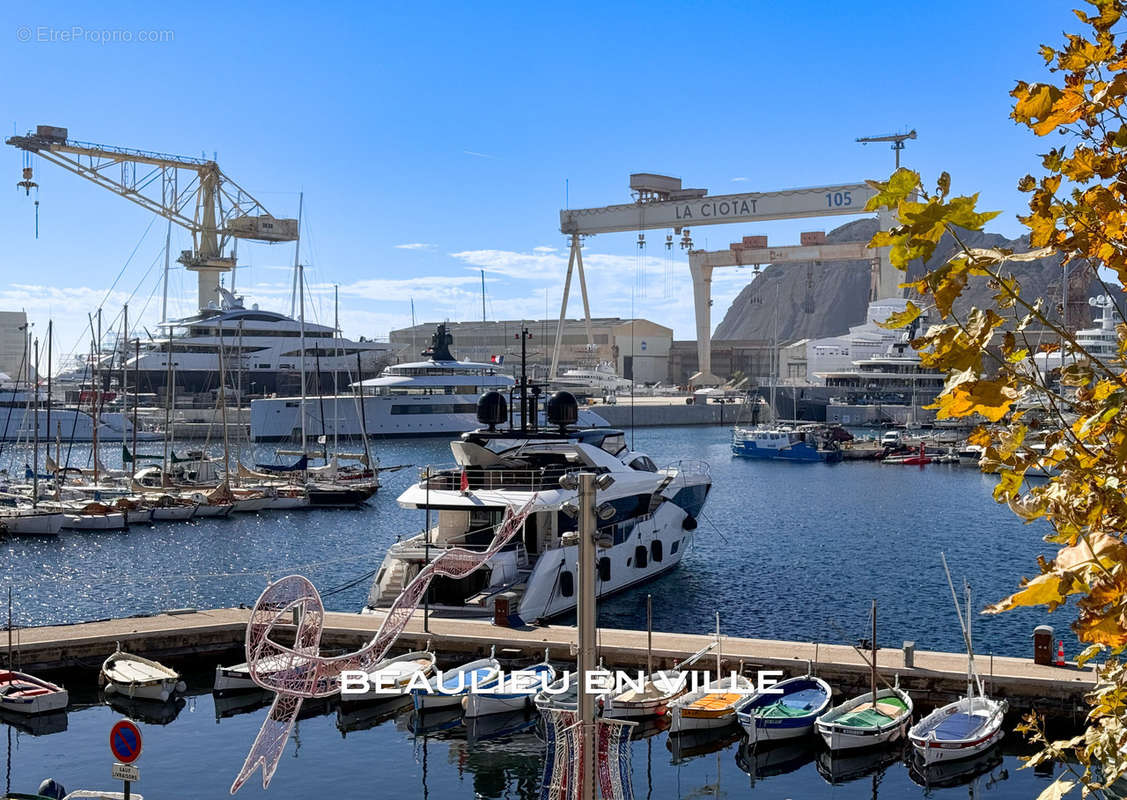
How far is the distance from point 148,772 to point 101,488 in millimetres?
37379

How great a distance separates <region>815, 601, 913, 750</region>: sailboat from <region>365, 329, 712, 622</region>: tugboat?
6.39 meters

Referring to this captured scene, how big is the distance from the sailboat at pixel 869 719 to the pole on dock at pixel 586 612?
9197 millimetres

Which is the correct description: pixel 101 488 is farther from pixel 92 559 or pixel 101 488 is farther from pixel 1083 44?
pixel 1083 44

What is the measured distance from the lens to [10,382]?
107062 mm

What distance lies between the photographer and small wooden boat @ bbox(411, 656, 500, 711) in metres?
20.3

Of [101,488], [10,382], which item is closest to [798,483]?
[101,488]

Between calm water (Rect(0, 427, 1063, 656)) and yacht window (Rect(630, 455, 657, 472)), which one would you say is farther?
yacht window (Rect(630, 455, 657, 472))

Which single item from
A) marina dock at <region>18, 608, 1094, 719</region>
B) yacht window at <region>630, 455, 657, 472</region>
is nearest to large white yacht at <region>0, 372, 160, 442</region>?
yacht window at <region>630, 455, 657, 472</region>

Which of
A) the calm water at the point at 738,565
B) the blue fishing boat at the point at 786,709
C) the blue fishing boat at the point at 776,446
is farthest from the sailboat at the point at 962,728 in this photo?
the blue fishing boat at the point at 776,446

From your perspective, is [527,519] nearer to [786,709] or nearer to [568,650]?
[568,650]

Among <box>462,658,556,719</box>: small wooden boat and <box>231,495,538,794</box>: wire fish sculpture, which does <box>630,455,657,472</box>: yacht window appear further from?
<box>231,495,538,794</box>: wire fish sculpture

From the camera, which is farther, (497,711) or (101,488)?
(101,488)

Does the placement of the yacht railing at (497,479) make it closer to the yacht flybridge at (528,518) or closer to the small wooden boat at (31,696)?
the yacht flybridge at (528,518)

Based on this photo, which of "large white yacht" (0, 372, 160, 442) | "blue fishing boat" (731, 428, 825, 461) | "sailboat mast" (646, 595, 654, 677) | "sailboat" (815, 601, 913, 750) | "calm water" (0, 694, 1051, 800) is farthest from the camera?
"large white yacht" (0, 372, 160, 442)
